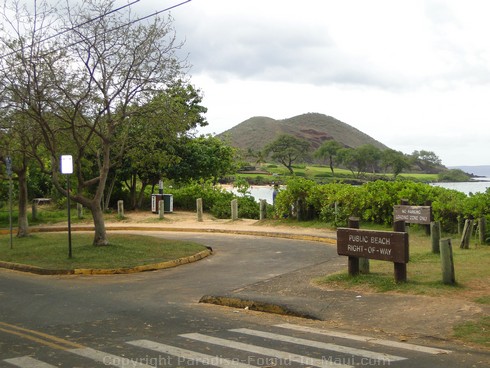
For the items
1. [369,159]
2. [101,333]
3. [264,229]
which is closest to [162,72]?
[264,229]

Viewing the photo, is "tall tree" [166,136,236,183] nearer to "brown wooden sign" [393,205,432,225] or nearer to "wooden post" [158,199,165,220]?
"wooden post" [158,199,165,220]

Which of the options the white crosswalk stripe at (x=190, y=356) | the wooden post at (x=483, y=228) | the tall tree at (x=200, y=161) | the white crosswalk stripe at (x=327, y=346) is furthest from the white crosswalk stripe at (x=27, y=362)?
the tall tree at (x=200, y=161)

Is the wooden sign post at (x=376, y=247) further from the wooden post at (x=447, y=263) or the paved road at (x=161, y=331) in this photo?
the paved road at (x=161, y=331)

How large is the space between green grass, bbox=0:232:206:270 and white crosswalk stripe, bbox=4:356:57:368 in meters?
8.23

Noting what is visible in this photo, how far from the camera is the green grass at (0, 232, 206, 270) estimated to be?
15.0 metres

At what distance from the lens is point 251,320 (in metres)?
8.62

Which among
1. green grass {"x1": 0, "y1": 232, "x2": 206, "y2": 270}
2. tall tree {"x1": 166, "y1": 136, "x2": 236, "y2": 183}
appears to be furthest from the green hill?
green grass {"x1": 0, "y1": 232, "x2": 206, "y2": 270}

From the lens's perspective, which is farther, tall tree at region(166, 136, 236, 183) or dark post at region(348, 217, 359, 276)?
tall tree at region(166, 136, 236, 183)

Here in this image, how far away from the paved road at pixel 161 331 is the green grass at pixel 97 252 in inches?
53.0

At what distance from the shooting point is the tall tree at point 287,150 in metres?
64.4

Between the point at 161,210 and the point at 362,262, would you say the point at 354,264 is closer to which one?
the point at 362,262

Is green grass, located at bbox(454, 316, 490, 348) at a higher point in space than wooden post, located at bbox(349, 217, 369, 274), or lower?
lower

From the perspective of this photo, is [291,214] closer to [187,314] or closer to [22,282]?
[22,282]

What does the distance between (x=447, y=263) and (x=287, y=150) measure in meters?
55.1
